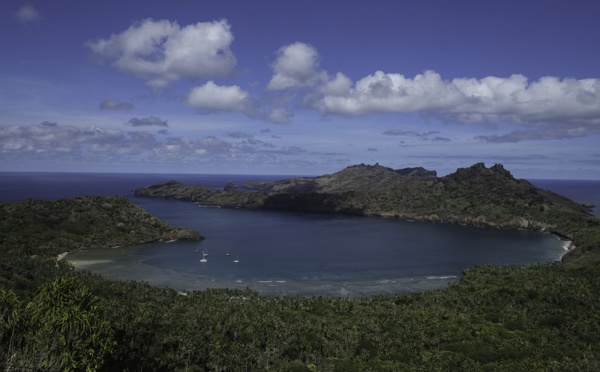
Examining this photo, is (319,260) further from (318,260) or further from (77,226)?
(77,226)

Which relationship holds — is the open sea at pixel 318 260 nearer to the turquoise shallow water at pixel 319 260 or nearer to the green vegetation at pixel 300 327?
the turquoise shallow water at pixel 319 260

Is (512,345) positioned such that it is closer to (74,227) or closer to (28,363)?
(28,363)

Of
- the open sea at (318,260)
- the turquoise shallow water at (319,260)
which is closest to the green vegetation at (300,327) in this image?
the open sea at (318,260)

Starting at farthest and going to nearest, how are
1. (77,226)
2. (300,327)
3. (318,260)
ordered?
(77,226) < (318,260) < (300,327)

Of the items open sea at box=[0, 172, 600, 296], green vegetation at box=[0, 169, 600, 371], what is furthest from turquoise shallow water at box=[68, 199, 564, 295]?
green vegetation at box=[0, 169, 600, 371]

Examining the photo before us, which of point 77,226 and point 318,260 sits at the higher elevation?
point 77,226

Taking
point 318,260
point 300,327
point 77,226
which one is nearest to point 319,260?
point 318,260

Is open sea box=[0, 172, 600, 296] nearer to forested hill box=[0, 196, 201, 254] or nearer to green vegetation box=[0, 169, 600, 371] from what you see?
forested hill box=[0, 196, 201, 254]

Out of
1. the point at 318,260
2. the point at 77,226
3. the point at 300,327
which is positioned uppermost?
the point at 77,226
